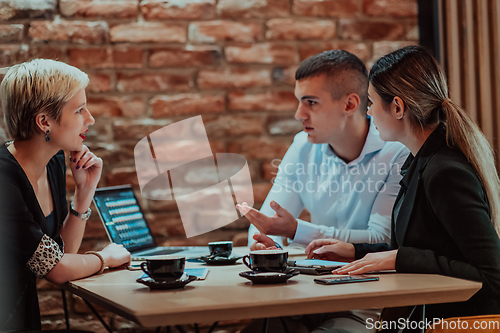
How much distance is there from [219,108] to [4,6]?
115 centimetres

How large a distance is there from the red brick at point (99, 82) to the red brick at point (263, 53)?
0.61 meters

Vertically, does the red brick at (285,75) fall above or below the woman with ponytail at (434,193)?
above

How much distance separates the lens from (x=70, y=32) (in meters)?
2.23

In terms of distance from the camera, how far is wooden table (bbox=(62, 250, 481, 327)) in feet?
2.83

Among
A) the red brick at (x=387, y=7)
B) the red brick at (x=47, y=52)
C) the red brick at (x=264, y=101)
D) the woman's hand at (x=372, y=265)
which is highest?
the red brick at (x=387, y=7)

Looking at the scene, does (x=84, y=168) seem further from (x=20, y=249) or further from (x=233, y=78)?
(x=233, y=78)

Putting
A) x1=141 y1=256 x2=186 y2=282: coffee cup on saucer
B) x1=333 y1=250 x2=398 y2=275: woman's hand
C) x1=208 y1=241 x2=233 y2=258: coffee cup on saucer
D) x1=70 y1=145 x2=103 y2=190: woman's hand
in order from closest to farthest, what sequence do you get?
x1=141 y1=256 x2=186 y2=282: coffee cup on saucer, x1=333 y1=250 x2=398 y2=275: woman's hand, x1=208 y1=241 x2=233 y2=258: coffee cup on saucer, x1=70 y1=145 x2=103 y2=190: woman's hand

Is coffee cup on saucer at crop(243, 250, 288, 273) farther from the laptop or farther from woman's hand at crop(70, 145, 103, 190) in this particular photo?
woman's hand at crop(70, 145, 103, 190)

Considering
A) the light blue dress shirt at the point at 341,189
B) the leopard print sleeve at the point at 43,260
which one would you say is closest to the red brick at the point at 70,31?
the light blue dress shirt at the point at 341,189

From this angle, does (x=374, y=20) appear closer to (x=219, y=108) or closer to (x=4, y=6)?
(x=219, y=108)

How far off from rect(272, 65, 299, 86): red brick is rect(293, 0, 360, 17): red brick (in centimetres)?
30

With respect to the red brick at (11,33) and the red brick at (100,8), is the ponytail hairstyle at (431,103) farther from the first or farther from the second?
the red brick at (11,33)

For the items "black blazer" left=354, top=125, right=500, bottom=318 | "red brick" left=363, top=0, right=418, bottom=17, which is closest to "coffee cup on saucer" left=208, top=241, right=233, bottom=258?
"black blazer" left=354, top=125, right=500, bottom=318

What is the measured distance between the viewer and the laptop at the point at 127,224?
5.39 ft
